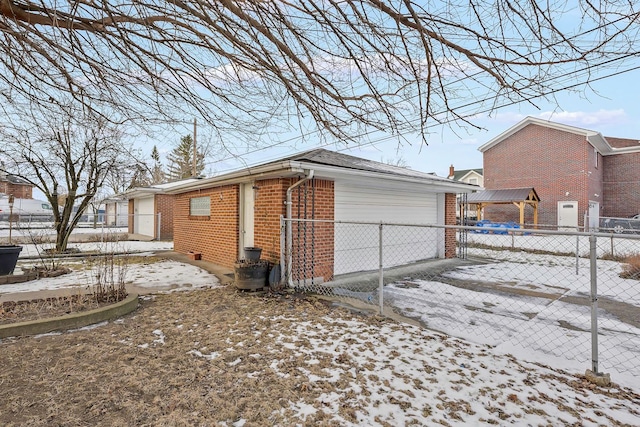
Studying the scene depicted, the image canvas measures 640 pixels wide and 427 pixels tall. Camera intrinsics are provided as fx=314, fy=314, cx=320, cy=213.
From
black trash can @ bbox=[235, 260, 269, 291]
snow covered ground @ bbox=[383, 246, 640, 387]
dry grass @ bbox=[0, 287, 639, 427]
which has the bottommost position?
snow covered ground @ bbox=[383, 246, 640, 387]

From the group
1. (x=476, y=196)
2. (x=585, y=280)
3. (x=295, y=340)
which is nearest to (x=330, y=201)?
(x=295, y=340)

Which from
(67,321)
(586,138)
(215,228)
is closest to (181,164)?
(215,228)

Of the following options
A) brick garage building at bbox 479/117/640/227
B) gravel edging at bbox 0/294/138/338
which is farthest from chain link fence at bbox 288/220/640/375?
brick garage building at bbox 479/117/640/227

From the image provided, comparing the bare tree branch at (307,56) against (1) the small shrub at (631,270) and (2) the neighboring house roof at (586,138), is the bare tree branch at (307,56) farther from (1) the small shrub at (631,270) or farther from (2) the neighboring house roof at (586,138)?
(2) the neighboring house roof at (586,138)

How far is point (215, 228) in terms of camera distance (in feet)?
30.0

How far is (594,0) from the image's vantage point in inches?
92.5

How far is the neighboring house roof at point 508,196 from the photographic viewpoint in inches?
720

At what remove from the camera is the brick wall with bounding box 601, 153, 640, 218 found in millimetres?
21188

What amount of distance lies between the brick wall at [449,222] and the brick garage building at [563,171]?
1312 centimetres

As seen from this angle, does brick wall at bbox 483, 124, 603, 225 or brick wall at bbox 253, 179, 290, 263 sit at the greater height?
brick wall at bbox 483, 124, 603, 225

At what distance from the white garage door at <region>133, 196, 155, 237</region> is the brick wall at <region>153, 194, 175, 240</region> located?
48 cm

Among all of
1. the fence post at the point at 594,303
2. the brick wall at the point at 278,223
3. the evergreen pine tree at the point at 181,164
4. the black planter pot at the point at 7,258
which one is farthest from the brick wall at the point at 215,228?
the evergreen pine tree at the point at 181,164

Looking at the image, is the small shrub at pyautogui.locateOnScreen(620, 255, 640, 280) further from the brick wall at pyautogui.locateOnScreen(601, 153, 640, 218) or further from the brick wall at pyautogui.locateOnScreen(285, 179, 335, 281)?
the brick wall at pyautogui.locateOnScreen(601, 153, 640, 218)

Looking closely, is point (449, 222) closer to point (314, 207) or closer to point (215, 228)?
point (314, 207)
